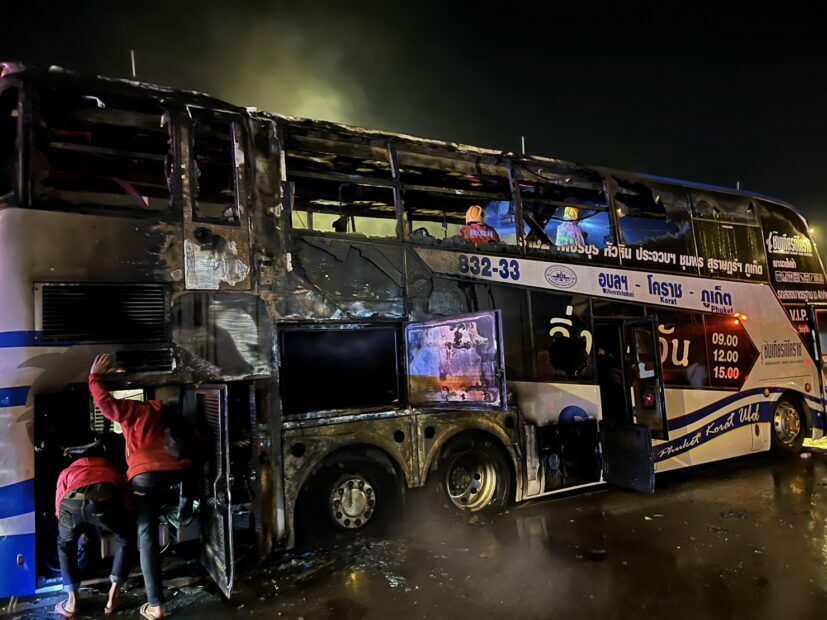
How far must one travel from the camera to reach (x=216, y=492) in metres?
4.14

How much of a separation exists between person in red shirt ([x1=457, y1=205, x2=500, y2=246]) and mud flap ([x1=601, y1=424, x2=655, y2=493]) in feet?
9.30

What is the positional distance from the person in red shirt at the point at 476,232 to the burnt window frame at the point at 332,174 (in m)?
0.84

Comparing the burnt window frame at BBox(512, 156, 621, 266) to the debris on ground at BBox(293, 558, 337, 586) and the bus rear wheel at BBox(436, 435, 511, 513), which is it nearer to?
the bus rear wheel at BBox(436, 435, 511, 513)

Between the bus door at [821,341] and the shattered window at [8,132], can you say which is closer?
the shattered window at [8,132]

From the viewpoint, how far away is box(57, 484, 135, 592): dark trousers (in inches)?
147

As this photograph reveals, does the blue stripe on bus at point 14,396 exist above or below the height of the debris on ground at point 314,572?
above

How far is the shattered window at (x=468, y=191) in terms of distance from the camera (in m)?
5.75

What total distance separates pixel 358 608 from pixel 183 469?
5.74ft

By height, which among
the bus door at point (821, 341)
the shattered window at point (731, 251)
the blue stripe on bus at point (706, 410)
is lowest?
the blue stripe on bus at point (706, 410)

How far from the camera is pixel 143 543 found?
12.8ft

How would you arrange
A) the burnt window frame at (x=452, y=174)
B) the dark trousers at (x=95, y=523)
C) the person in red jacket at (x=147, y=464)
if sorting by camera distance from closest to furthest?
the dark trousers at (x=95, y=523) → the person in red jacket at (x=147, y=464) → the burnt window frame at (x=452, y=174)

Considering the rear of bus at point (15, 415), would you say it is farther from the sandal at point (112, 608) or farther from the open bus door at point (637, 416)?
the open bus door at point (637, 416)

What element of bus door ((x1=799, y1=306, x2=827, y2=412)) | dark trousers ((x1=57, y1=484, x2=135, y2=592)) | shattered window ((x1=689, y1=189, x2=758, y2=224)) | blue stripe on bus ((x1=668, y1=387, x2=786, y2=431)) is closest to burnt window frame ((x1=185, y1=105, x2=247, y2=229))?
dark trousers ((x1=57, y1=484, x2=135, y2=592))

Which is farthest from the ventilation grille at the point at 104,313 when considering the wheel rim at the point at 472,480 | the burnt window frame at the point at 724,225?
the burnt window frame at the point at 724,225
